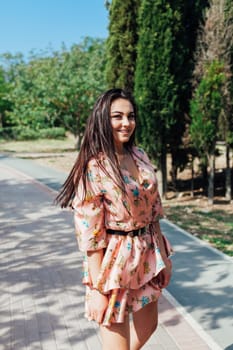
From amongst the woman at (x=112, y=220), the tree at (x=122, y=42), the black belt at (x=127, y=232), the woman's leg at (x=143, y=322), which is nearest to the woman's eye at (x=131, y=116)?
the woman at (x=112, y=220)

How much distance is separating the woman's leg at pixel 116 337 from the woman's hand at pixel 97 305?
0.10m

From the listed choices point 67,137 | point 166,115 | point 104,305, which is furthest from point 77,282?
point 67,137

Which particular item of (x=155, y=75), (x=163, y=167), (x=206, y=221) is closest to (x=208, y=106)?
(x=155, y=75)

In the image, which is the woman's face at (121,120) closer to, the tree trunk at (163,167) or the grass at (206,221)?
the grass at (206,221)

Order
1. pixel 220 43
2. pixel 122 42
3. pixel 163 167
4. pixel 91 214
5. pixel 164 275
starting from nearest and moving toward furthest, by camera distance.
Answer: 1. pixel 91 214
2. pixel 164 275
3. pixel 220 43
4. pixel 163 167
5. pixel 122 42

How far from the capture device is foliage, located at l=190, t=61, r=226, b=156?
391 inches

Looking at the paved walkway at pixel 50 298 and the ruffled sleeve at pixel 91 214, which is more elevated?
the ruffled sleeve at pixel 91 214

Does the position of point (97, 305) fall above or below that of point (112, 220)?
below

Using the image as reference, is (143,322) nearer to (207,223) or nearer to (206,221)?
(207,223)

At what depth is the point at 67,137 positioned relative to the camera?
35500 mm

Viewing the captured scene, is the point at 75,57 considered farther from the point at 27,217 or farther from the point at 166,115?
the point at 27,217

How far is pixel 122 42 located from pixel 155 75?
6.54 feet

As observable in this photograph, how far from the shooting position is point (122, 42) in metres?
12.1

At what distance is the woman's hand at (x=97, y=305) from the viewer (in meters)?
2.13
